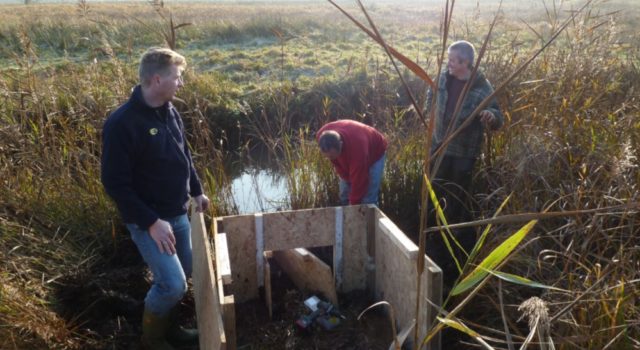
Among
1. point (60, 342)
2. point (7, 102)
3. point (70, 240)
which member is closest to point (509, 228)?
point (60, 342)

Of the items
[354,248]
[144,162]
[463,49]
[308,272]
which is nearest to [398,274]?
[354,248]

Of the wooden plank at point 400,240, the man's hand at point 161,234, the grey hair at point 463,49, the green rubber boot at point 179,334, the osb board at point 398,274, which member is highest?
the grey hair at point 463,49

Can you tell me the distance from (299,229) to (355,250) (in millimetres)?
450

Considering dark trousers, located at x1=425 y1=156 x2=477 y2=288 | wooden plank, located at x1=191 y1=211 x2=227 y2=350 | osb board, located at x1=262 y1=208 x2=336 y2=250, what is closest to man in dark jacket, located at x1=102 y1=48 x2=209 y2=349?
wooden plank, located at x1=191 y1=211 x2=227 y2=350

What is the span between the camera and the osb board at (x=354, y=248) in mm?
3500

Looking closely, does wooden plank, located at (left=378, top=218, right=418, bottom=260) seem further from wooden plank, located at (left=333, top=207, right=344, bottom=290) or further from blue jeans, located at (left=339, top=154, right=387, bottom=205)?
blue jeans, located at (left=339, top=154, right=387, bottom=205)

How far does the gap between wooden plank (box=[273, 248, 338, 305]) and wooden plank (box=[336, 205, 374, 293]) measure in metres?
0.24

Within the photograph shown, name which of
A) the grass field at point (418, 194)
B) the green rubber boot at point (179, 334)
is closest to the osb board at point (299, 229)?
the green rubber boot at point (179, 334)

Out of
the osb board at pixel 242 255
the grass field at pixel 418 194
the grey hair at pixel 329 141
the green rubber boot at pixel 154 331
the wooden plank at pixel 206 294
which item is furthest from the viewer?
the grey hair at pixel 329 141

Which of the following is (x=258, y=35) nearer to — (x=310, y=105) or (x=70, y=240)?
(x=310, y=105)

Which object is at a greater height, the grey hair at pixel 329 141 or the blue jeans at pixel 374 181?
the grey hair at pixel 329 141

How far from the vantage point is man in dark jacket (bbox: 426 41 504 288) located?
12.2ft

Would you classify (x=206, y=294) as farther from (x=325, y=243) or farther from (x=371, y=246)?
(x=371, y=246)

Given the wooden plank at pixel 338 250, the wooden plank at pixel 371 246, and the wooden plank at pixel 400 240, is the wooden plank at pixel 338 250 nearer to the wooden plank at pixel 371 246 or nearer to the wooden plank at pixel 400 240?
the wooden plank at pixel 371 246
